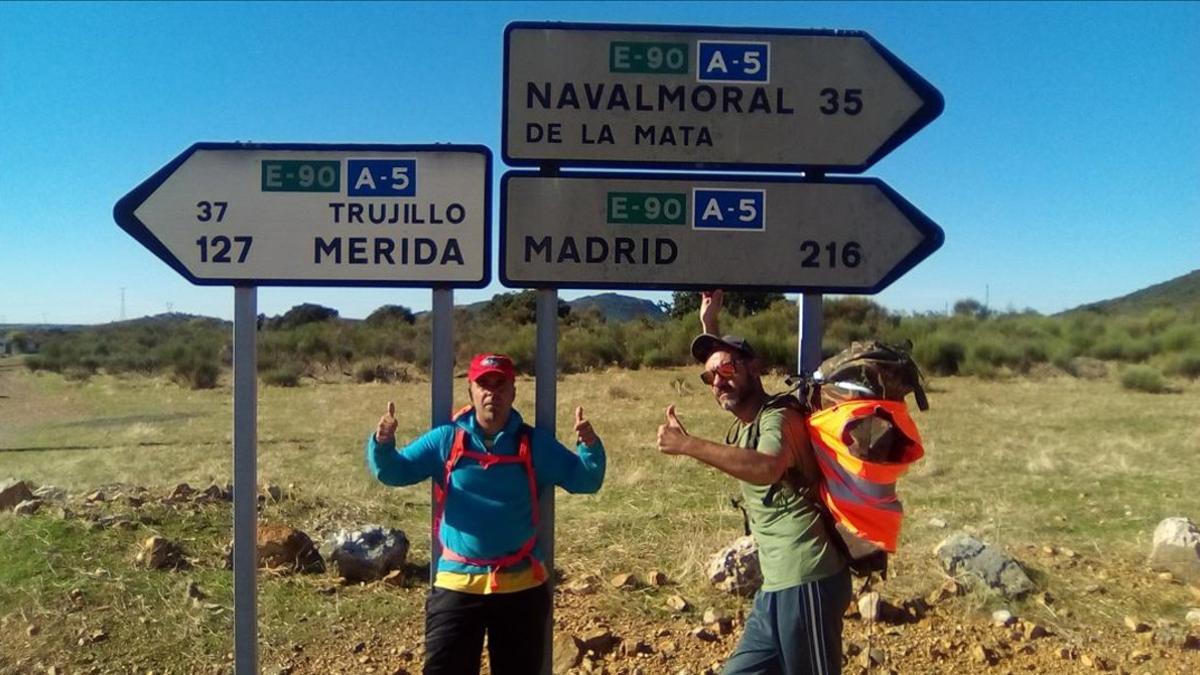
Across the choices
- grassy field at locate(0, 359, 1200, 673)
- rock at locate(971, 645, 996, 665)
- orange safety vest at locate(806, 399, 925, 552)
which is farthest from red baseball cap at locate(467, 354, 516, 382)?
rock at locate(971, 645, 996, 665)

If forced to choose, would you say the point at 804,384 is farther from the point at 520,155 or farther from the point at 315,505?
the point at 315,505

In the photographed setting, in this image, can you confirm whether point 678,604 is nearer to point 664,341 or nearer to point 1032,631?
point 1032,631

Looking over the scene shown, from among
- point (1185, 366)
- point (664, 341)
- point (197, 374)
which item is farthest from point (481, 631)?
point (1185, 366)

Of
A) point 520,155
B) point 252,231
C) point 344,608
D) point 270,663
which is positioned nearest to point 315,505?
point 344,608

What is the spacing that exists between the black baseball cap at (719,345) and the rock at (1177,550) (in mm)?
4190

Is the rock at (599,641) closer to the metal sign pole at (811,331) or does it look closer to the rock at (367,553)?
the rock at (367,553)

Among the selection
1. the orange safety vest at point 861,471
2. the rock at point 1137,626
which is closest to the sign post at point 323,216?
the orange safety vest at point 861,471

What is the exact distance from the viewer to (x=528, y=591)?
3.21m

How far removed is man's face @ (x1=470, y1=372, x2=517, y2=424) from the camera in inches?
125

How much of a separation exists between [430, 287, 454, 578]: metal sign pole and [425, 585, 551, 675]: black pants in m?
0.25

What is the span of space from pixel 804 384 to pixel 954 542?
9.70 feet

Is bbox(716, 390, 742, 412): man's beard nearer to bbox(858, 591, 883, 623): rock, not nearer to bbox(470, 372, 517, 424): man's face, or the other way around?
bbox(470, 372, 517, 424): man's face

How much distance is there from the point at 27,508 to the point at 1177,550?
746 centimetres

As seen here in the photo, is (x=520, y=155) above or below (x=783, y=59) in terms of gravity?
below
